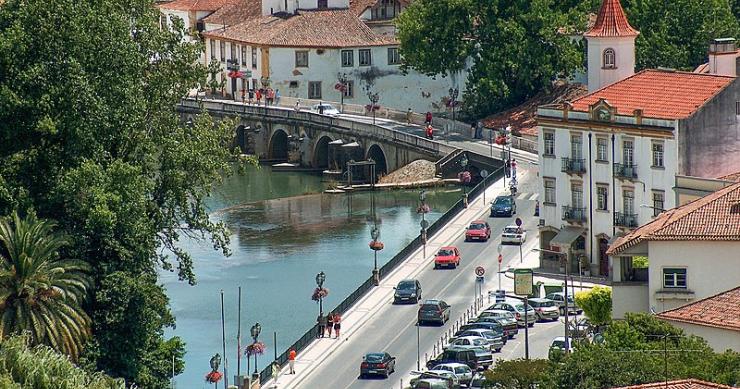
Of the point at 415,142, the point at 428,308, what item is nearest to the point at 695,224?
the point at 428,308

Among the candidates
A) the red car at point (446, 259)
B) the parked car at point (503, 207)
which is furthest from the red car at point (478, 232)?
the red car at point (446, 259)

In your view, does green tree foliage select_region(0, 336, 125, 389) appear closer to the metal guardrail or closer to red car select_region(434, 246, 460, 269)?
the metal guardrail

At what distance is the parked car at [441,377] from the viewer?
112125mm

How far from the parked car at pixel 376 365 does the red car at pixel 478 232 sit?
31.6 metres

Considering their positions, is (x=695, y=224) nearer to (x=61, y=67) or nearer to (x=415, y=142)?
(x=61, y=67)

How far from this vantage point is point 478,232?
493 feet

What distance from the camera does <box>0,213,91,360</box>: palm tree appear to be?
358ft

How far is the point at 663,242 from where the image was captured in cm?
11225

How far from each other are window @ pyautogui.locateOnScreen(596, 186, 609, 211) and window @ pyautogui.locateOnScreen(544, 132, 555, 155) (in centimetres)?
401

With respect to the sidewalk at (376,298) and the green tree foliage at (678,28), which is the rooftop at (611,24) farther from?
the green tree foliage at (678,28)

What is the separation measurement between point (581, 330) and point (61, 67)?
83.9 feet

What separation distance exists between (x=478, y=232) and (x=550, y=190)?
807cm

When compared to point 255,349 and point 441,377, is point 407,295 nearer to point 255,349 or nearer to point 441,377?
point 255,349

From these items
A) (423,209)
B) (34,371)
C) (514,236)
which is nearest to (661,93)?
(514,236)
